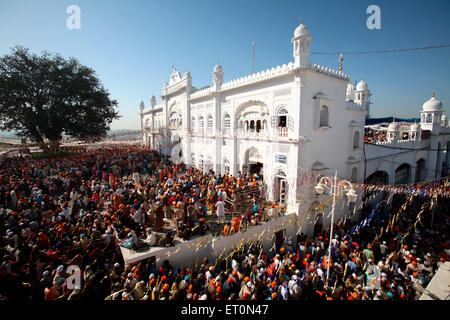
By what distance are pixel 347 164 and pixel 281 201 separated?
6.08m

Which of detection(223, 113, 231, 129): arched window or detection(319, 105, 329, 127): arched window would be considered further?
detection(223, 113, 231, 129): arched window

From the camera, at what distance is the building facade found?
12203 millimetres

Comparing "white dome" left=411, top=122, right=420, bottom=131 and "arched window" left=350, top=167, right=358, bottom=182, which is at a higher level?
"white dome" left=411, top=122, right=420, bottom=131

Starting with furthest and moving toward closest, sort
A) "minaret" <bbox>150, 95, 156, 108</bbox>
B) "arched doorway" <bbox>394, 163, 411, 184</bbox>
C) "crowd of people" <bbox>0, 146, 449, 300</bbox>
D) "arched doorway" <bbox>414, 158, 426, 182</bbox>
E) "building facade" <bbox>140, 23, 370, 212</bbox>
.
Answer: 1. "minaret" <bbox>150, 95, 156, 108</bbox>
2. "arched doorway" <bbox>414, 158, 426, 182</bbox>
3. "arched doorway" <bbox>394, 163, 411, 184</bbox>
4. "building facade" <bbox>140, 23, 370, 212</bbox>
5. "crowd of people" <bbox>0, 146, 449, 300</bbox>

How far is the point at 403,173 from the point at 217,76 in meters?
21.2

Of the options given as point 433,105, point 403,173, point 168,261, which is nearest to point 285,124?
point 168,261

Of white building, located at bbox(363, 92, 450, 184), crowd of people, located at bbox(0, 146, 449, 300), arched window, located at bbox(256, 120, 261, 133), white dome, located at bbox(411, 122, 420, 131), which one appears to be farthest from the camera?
white dome, located at bbox(411, 122, 420, 131)

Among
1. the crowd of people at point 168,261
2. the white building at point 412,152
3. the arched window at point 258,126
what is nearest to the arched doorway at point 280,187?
the crowd of people at point 168,261

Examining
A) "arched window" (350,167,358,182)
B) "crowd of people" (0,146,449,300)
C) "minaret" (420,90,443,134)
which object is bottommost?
"crowd of people" (0,146,449,300)

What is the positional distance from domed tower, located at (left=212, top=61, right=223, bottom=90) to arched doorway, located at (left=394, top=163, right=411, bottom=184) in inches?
772

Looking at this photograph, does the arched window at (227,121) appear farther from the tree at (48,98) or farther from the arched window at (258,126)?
the tree at (48,98)

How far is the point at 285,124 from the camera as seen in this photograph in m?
13.8

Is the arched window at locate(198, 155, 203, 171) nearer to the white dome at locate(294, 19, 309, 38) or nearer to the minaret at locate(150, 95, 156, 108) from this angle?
the white dome at locate(294, 19, 309, 38)

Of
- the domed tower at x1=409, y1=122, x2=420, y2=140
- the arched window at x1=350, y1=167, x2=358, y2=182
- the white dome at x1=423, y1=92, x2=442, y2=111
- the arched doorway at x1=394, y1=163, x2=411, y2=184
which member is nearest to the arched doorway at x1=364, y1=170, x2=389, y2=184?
the arched doorway at x1=394, y1=163, x2=411, y2=184
